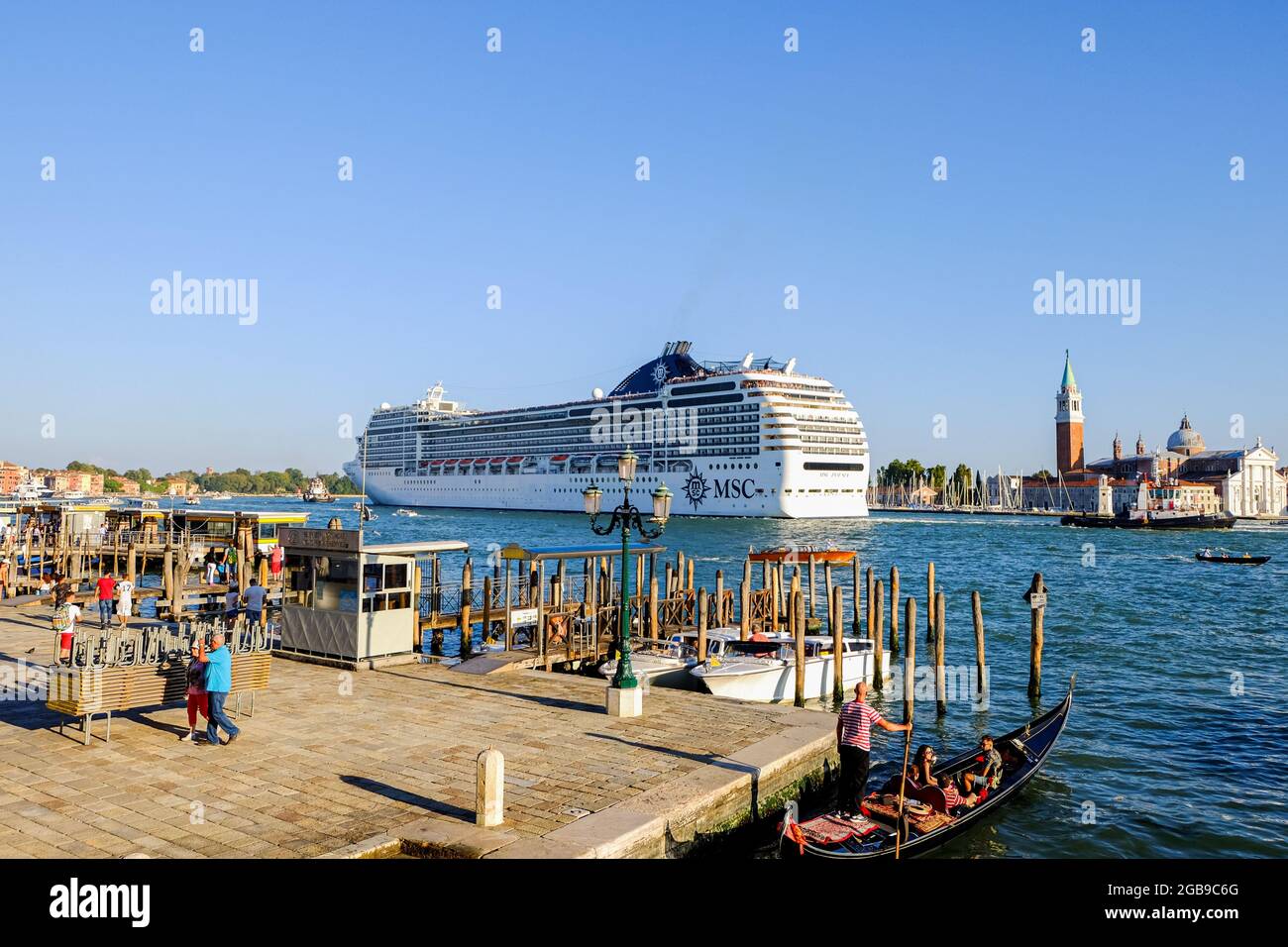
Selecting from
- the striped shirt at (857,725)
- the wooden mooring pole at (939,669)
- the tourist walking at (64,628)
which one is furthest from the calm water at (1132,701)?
the tourist walking at (64,628)

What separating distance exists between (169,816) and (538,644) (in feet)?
31.4

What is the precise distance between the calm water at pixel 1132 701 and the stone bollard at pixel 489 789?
5.86 metres

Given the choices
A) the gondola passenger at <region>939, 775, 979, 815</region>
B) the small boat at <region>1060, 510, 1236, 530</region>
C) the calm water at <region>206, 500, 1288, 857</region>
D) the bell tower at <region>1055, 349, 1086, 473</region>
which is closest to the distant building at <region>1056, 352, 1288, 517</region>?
the bell tower at <region>1055, 349, 1086, 473</region>

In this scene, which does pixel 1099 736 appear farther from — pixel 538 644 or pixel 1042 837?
pixel 538 644

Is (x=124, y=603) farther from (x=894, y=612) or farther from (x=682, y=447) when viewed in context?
(x=682, y=447)

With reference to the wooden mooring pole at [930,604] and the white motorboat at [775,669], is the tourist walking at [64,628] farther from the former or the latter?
the wooden mooring pole at [930,604]

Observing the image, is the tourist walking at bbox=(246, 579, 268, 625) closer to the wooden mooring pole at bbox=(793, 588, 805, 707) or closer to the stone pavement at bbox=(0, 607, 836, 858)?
the stone pavement at bbox=(0, 607, 836, 858)

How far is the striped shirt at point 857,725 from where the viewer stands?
8.91m

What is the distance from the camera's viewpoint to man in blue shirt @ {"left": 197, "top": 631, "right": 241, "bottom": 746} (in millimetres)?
8773

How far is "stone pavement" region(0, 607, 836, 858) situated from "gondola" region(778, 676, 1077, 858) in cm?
56

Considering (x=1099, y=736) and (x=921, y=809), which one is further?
(x=1099, y=736)
